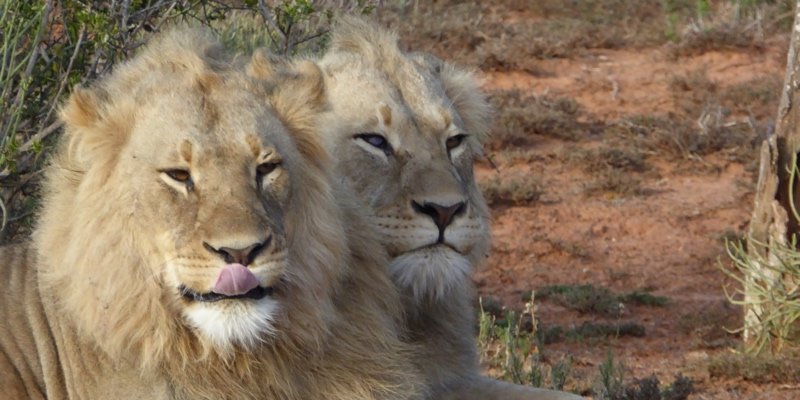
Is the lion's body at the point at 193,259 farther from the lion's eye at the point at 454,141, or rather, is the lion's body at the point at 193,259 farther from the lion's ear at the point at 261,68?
the lion's eye at the point at 454,141

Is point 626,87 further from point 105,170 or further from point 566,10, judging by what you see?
point 105,170

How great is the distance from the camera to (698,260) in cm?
1052

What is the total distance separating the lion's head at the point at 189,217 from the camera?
366 cm

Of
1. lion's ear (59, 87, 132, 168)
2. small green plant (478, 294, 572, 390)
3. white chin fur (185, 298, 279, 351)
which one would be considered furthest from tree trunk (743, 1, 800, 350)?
lion's ear (59, 87, 132, 168)

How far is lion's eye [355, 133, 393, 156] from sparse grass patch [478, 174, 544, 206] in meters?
6.79

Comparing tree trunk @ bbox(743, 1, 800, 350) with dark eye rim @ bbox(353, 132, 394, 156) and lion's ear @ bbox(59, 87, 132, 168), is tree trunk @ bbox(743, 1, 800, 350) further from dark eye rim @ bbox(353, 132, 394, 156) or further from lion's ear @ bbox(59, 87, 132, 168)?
lion's ear @ bbox(59, 87, 132, 168)

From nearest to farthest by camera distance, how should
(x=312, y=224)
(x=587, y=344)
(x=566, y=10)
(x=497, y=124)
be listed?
(x=312, y=224), (x=587, y=344), (x=497, y=124), (x=566, y=10)

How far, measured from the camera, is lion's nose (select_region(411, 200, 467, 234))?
4445 millimetres

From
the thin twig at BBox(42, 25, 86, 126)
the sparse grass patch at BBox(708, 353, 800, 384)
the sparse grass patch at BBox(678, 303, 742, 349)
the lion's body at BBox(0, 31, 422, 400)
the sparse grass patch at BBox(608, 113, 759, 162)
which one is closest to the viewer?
the lion's body at BBox(0, 31, 422, 400)

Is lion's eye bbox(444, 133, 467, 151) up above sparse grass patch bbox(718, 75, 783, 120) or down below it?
above

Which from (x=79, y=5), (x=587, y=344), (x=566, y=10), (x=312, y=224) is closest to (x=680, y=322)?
(x=587, y=344)

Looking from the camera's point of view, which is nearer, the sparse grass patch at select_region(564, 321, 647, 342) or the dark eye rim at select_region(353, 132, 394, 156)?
the dark eye rim at select_region(353, 132, 394, 156)

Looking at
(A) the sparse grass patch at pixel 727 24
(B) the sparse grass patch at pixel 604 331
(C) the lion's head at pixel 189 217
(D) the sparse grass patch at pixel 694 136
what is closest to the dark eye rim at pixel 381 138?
(C) the lion's head at pixel 189 217

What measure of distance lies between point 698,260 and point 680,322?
169cm
